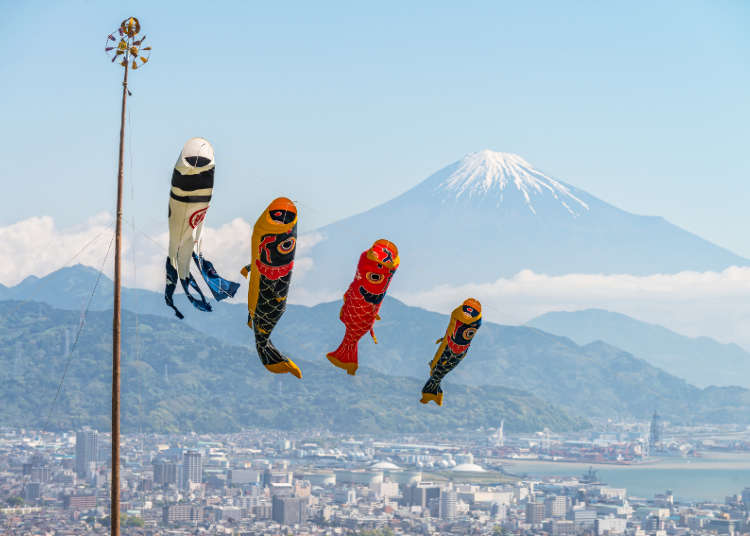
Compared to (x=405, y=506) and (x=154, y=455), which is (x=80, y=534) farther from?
(x=154, y=455)

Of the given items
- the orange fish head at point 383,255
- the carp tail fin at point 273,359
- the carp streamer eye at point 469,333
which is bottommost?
the carp tail fin at point 273,359

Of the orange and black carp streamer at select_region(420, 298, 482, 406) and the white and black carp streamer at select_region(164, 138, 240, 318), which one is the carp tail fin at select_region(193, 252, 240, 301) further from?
the orange and black carp streamer at select_region(420, 298, 482, 406)

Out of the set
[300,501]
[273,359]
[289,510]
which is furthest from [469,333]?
[300,501]

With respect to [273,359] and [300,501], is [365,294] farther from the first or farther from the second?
[300,501]

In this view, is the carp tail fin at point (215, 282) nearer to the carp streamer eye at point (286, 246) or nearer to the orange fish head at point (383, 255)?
the carp streamer eye at point (286, 246)

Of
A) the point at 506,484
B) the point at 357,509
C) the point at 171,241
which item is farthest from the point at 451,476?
the point at 171,241

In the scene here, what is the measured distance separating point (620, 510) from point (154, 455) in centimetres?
7061

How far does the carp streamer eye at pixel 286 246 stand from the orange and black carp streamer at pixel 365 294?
5.79ft

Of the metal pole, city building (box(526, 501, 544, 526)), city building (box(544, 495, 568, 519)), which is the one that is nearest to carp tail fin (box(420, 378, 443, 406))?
the metal pole

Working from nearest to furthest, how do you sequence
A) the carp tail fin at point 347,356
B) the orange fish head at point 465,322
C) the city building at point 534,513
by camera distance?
the carp tail fin at point 347,356, the orange fish head at point 465,322, the city building at point 534,513

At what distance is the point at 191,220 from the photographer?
47.3 ft

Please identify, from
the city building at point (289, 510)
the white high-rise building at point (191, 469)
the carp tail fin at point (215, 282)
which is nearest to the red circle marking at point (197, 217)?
the carp tail fin at point (215, 282)

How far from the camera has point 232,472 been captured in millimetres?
173875

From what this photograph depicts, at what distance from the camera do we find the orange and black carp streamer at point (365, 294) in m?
15.5
